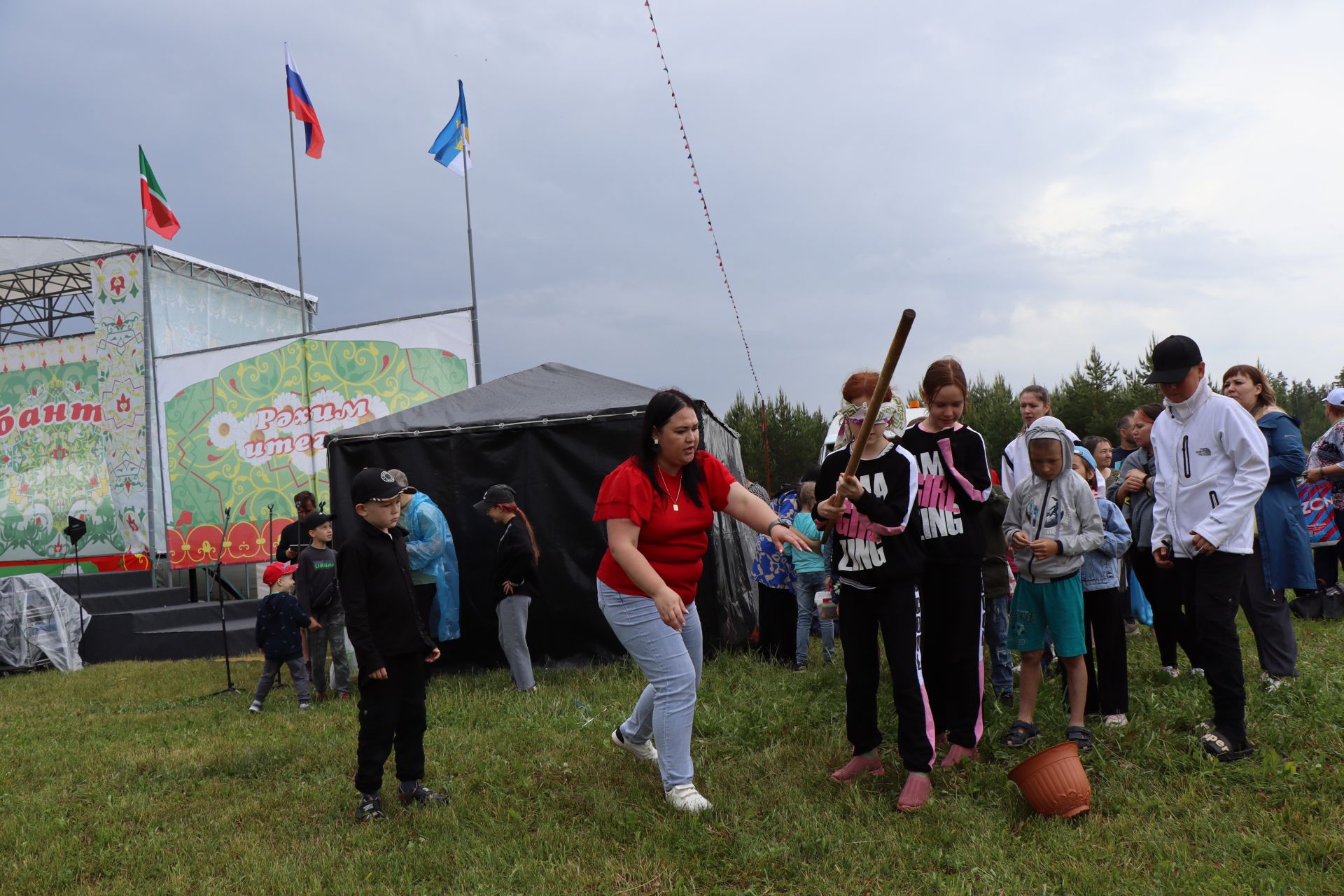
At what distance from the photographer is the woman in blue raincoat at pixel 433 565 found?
7406mm

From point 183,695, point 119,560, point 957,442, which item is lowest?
point 183,695

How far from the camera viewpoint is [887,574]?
12.3ft

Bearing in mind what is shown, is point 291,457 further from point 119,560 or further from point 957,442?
point 957,442

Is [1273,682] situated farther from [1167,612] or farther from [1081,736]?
[1081,736]

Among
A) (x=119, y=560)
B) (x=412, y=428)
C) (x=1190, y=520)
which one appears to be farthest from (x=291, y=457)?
(x=1190, y=520)

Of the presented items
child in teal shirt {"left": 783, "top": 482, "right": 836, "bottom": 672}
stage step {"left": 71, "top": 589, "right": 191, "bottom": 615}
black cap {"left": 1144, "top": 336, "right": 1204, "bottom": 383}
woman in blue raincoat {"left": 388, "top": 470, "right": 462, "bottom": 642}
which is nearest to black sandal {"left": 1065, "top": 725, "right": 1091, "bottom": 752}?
black cap {"left": 1144, "top": 336, "right": 1204, "bottom": 383}

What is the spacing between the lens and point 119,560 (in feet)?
49.8

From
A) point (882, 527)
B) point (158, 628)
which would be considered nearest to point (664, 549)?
point (882, 527)

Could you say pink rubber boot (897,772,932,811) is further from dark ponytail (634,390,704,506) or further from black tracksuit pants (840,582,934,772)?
dark ponytail (634,390,704,506)

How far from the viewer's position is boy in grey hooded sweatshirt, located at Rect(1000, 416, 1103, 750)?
4.25 metres

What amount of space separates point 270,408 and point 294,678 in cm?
734

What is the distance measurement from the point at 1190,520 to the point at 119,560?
53.1 feet

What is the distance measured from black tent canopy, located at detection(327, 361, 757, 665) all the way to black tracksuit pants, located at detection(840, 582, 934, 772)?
12.3 feet

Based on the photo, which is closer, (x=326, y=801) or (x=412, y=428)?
(x=326, y=801)
